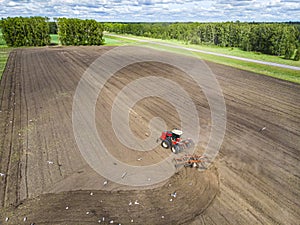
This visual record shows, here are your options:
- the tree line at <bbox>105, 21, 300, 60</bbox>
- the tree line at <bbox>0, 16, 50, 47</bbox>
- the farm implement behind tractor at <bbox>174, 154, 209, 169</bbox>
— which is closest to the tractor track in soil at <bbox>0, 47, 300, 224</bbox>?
the farm implement behind tractor at <bbox>174, 154, 209, 169</bbox>

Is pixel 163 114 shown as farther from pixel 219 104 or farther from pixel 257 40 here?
pixel 257 40

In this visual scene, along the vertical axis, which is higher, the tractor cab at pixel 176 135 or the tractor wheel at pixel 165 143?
the tractor cab at pixel 176 135

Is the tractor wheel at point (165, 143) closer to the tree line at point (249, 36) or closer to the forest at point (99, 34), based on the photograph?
the tree line at point (249, 36)

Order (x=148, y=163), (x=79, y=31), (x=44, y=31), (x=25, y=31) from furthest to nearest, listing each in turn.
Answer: (x=79, y=31)
(x=44, y=31)
(x=25, y=31)
(x=148, y=163)

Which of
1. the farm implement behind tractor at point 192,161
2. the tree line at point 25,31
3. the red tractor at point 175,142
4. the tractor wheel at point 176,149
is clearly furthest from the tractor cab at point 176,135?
the tree line at point 25,31

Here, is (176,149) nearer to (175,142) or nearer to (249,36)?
(175,142)

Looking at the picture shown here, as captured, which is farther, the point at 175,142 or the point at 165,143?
the point at 165,143

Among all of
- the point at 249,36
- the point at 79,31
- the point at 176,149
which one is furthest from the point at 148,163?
the point at 79,31
